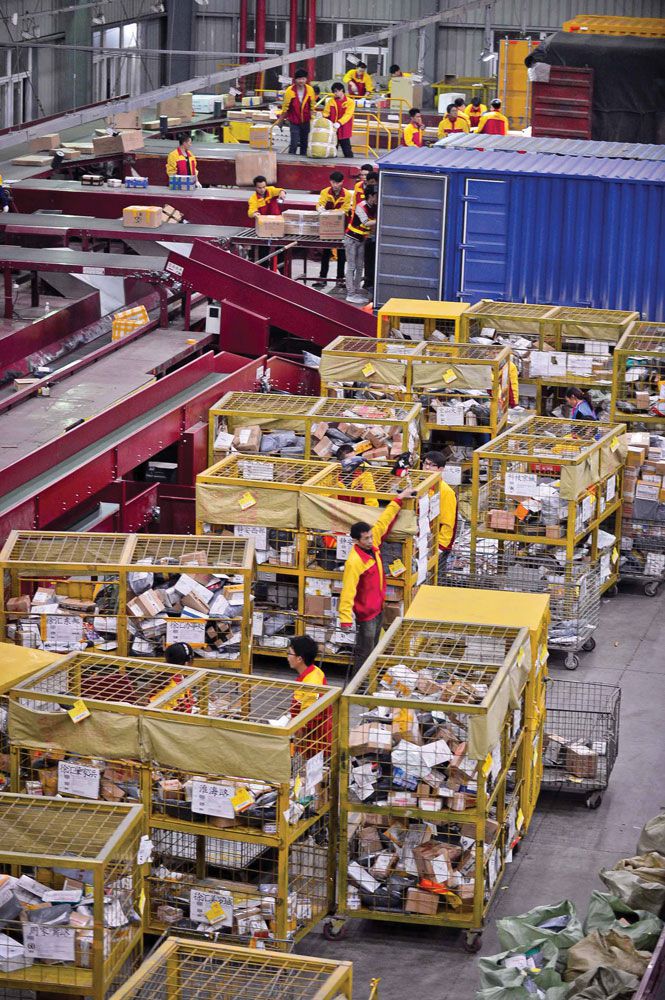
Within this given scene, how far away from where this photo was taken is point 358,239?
795 inches

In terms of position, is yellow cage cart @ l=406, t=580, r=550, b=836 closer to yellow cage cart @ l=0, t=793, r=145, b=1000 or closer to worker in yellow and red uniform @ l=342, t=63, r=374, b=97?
yellow cage cart @ l=0, t=793, r=145, b=1000

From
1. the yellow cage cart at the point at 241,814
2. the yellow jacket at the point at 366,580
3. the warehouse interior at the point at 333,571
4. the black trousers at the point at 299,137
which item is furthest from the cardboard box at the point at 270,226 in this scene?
the yellow cage cart at the point at 241,814

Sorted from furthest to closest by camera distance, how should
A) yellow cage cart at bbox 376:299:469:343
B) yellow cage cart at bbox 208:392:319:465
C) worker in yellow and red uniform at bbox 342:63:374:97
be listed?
worker in yellow and red uniform at bbox 342:63:374:97, yellow cage cart at bbox 376:299:469:343, yellow cage cart at bbox 208:392:319:465

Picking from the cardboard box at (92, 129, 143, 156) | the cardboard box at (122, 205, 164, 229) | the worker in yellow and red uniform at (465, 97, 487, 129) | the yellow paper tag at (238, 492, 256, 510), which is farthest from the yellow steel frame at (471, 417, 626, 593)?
the worker in yellow and red uniform at (465, 97, 487, 129)

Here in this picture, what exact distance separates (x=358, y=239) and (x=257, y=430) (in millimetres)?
6736

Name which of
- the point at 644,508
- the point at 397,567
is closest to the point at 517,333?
the point at 644,508

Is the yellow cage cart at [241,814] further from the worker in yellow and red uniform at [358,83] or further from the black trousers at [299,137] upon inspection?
the worker in yellow and red uniform at [358,83]

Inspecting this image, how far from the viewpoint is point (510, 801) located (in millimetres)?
9805

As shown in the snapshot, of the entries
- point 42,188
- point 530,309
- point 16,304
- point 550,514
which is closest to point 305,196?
point 42,188

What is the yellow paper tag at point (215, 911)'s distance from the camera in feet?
28.1

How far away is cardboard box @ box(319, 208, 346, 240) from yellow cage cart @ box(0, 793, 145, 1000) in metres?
12.7

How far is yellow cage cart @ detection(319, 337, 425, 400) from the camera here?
49.9 ft

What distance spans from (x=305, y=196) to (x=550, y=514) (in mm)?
11253

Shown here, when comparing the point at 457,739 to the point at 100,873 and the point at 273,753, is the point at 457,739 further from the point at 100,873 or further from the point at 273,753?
the point at 100,873
